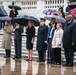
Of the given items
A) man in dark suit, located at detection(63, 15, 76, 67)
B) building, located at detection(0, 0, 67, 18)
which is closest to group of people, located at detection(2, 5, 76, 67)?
man in dark suit, located at detection(63, 15, 76, 67)

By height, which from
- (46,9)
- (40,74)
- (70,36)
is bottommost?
(40,74)

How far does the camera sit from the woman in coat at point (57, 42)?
15.0 metres

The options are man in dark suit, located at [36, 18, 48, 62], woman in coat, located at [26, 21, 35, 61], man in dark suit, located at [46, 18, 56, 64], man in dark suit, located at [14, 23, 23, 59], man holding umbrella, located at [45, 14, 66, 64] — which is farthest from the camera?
man in dark suit, located at [14, 23, 23, 59]

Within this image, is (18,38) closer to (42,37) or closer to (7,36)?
(7,36)

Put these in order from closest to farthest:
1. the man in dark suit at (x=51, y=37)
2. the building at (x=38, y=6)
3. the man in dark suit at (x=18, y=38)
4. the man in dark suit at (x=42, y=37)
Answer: the man in dark suit at (x=51, y=37) → the man in dark suit at (x=42, y=37) → the man in dark suit at (x=18, y=38) → the building at (x=38, y=6)

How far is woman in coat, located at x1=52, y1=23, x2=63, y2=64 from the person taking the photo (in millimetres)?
15031

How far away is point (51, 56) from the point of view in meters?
15.5

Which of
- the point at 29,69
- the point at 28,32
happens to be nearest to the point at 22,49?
the point at 28,32

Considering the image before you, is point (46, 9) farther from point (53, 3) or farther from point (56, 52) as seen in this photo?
point (56, 52)

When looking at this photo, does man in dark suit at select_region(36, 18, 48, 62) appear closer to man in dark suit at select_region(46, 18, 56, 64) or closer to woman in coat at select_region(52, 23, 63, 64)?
man in dark suit at select_region(46, 18, 56, 64)

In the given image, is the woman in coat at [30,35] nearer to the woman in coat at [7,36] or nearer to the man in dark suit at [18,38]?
the man in dark suit at [18,38]

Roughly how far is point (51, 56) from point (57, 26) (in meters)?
1.22

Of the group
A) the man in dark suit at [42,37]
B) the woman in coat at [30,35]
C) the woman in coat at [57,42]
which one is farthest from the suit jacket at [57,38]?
the woman in coat at [30,35]

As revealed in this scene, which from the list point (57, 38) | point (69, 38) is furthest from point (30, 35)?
point (69, 38)
